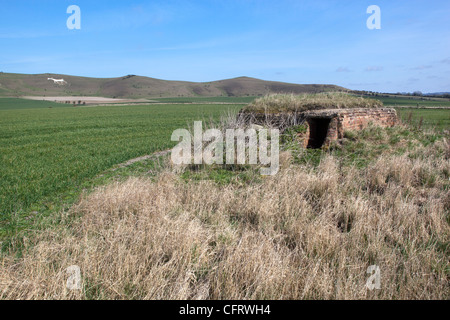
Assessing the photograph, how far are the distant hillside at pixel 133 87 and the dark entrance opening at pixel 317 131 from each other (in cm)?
10243

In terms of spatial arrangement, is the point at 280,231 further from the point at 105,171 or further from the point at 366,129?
the point at 366,129

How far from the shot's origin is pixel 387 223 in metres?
4.42

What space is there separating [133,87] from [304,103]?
128855 mm

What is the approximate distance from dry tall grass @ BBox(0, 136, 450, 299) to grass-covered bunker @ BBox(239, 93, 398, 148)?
4516mm

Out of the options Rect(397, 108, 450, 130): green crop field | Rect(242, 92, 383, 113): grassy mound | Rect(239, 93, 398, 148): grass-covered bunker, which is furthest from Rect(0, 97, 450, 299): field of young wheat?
Rect(397, 108, 450, 130): green crop field

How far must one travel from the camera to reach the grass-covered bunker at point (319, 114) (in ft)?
33.5

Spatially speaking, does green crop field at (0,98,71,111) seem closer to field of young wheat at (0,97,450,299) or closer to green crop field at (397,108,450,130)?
field of young wheat at (0,97,450,299)

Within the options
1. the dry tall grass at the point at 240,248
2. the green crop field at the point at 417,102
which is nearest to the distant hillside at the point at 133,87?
the green crop field at the point at 417,102

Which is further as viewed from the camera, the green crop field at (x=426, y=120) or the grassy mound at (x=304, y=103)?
the green crop field at (x=426, y=120)

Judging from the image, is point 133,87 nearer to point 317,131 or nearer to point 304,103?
point 304,103

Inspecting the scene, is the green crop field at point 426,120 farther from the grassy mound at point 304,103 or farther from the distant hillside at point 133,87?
the distant hillside at point 133,87

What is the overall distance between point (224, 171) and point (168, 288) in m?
5.11

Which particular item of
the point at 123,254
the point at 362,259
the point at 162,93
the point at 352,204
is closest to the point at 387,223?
the point at 352,204

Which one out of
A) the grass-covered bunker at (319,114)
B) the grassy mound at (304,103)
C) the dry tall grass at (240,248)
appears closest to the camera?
the dry tall grass at (240,248)
